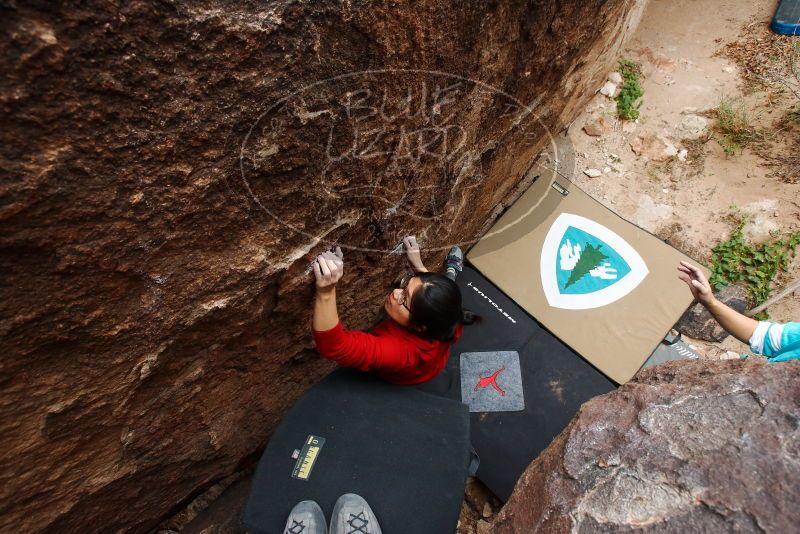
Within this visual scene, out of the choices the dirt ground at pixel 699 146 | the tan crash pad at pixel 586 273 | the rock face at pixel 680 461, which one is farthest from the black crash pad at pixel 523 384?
the dirt ground at pixel 699 146

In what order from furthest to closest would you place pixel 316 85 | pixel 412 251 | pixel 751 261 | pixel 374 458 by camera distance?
pixel 751 261
pixel 412 251
pixel 374 458
pixel 316 85

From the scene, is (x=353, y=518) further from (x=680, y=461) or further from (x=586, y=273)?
(x=586, y=273)

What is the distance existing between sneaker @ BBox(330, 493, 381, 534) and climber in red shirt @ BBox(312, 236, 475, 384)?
0.46m

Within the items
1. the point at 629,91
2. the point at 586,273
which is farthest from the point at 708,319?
the point at 629,91

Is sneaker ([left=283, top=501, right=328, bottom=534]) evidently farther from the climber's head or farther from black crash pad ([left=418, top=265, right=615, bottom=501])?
black crash pad ([left=418, top=265, right=615, bottom=501])

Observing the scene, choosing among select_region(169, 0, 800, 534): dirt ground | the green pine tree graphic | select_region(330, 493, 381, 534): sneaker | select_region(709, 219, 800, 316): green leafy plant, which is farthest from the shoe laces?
select_region(709, 219, 800, 316): green leafy plant

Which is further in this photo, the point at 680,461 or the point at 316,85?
the point at 316,85

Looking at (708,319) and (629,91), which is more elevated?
(629,91)

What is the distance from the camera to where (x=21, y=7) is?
3.32ft

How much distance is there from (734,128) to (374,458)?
3.47 metres

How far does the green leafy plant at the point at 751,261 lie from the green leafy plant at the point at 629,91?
111 centimetres

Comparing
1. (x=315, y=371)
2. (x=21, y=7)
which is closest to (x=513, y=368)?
(x=315, y=371)

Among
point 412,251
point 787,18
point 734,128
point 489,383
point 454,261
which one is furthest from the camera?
point 787,18

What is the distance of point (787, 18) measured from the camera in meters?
3.95
